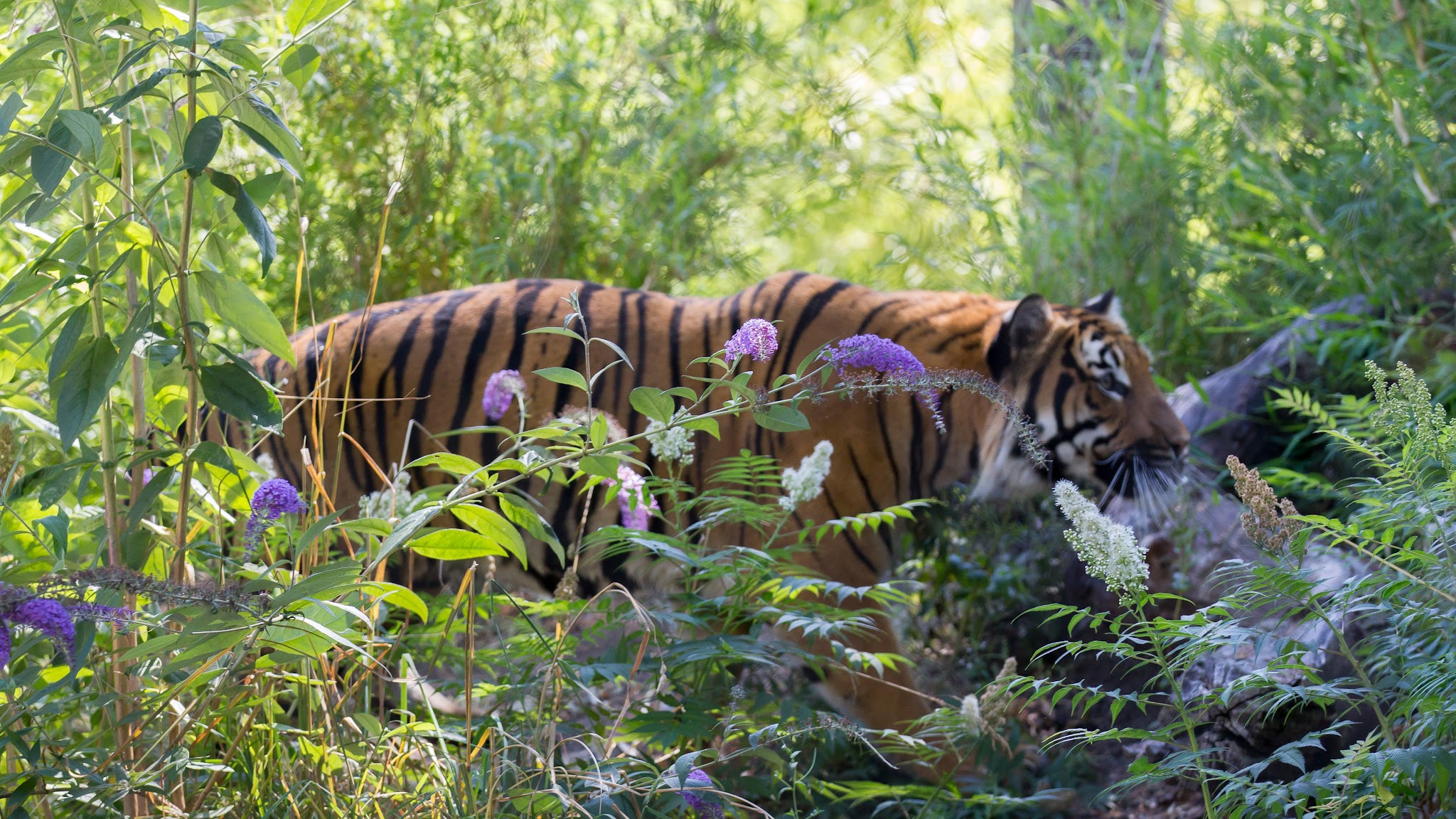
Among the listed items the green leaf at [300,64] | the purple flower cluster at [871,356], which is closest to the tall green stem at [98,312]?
the green leaf at [300,64]

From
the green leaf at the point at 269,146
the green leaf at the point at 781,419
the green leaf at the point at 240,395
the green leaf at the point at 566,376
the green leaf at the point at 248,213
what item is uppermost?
the green leaf at the point at 269,146

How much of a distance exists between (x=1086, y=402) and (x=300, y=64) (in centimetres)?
216

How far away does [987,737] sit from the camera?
244cm

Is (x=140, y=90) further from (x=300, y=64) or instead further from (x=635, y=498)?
(x=635, y=498)

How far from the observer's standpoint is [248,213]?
1382mm

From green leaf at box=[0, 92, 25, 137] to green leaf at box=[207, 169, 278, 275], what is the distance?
0.21 meters

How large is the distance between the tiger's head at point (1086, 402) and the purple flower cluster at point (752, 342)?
65.1 inches

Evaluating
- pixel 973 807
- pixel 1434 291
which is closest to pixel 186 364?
pixel 973 807

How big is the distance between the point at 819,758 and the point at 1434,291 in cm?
269

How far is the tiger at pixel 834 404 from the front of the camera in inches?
122

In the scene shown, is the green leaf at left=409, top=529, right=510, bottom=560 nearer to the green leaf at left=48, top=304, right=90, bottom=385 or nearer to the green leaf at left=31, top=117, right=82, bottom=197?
the green leaf at left=48, top=304, right=90, bottom=385

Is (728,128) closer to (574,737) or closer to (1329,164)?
(1329,164)

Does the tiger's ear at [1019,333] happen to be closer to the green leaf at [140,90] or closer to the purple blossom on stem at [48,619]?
the green leaf at [140,90]

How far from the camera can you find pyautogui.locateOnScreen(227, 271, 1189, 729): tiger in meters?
3.09
